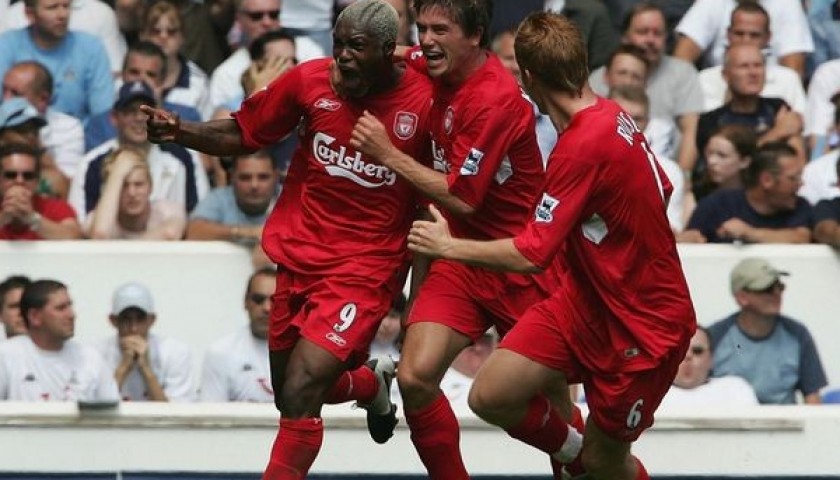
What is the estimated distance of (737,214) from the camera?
13.1 metres

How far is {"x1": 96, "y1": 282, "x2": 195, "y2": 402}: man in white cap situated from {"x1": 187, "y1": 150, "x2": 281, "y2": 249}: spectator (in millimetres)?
753

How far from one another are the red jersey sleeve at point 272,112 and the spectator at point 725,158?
428 centimetres

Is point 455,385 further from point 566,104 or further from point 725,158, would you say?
point 566,104

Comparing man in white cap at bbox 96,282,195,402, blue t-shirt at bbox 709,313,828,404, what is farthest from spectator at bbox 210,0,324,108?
blue t-shirt at bbox 709,313,828,404

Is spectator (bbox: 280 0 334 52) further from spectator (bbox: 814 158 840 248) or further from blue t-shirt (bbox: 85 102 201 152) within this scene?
spectator (bbox: 814 158 840 248)

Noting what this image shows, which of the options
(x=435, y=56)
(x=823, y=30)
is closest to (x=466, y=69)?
(x=435, y=56)

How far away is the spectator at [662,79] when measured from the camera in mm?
14219

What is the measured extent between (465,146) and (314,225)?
864 mm

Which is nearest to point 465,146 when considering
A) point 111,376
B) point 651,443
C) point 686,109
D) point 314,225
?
point 314,225

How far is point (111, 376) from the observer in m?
12.1

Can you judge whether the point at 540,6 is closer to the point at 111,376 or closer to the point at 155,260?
the point at 155,260

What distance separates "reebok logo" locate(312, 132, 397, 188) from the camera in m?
9.71

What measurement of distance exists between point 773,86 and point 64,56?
4.45 m

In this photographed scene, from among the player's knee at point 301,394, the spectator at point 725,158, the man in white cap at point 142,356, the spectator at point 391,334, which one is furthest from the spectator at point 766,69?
the player's knee at point 301,394
